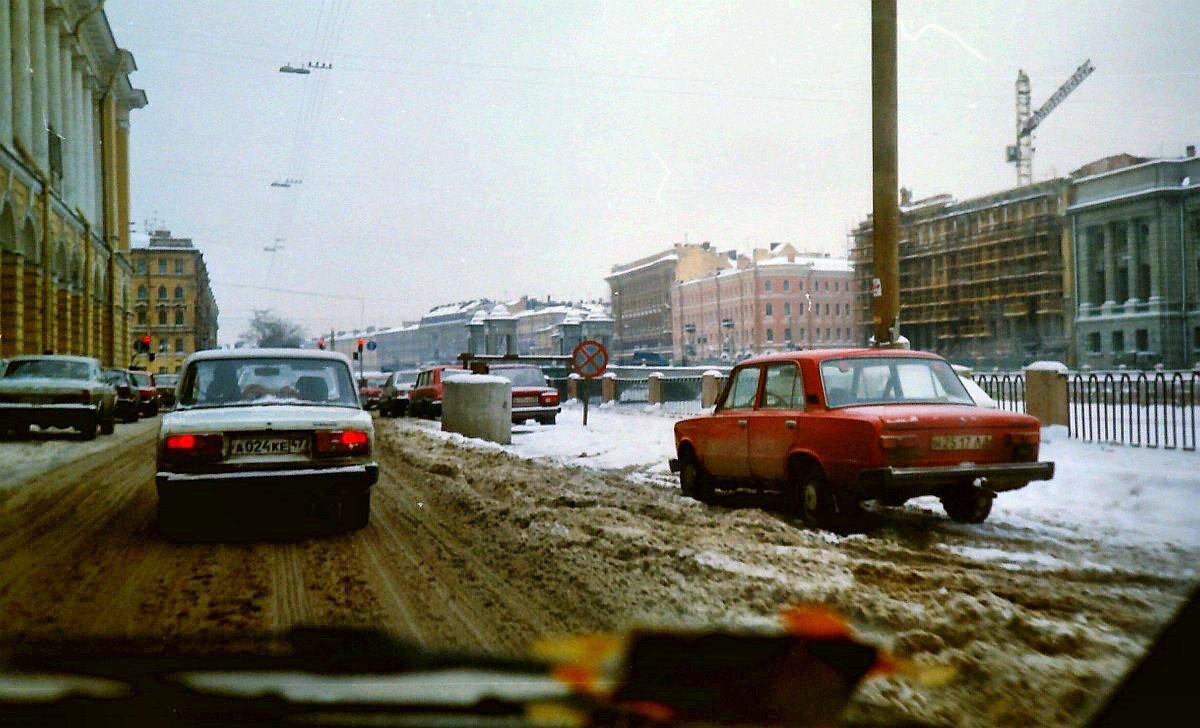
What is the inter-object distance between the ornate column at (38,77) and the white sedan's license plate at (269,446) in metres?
34.6

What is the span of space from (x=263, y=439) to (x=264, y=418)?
21 centimetres

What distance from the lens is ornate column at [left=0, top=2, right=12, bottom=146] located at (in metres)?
30.9

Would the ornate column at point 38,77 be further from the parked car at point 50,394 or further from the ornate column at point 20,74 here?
the parked car at point 50,394

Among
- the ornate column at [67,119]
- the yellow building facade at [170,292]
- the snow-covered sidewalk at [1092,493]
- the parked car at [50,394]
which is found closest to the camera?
the snow-covered sidewalk at [1092,493]

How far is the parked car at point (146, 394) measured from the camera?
3275 cm

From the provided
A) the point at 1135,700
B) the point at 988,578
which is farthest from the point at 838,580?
the point at 1135,700

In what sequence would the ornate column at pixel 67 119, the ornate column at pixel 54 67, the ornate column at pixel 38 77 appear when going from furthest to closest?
1. the ornate column at pixel 67 119
2. the ornate column at pixel 54 67
3. the ornate column at pixel 38 77

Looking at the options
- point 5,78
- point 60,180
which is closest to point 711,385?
point 5,78

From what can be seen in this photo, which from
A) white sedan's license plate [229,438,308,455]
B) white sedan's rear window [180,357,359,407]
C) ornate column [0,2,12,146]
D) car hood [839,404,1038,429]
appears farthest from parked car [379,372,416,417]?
car hood [839,404,1038,429]

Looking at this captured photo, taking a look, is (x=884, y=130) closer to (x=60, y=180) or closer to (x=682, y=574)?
(x=682, y=574)

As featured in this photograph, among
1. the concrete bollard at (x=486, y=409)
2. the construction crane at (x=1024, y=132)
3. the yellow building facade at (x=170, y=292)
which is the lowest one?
the concrete bollard at (x=486, y=409)

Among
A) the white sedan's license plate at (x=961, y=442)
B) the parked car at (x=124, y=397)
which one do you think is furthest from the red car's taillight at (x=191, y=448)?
the parked car at (x=124, y=397)

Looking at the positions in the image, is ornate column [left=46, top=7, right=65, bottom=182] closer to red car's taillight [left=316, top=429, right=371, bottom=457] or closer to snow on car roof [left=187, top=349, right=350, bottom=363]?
snow on car roof [left=187, top=349, right=350, bottom=363]

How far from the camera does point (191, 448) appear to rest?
7113mm
